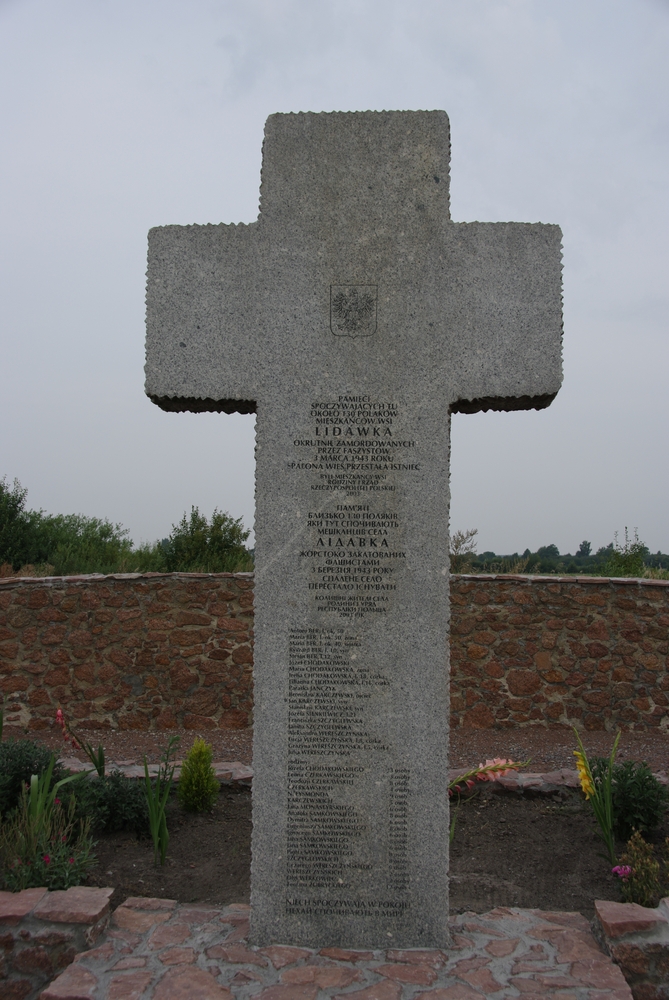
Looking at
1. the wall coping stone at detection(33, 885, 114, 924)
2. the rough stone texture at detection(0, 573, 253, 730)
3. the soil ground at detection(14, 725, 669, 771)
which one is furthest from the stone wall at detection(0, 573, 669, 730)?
the wall coping stone at detection(33, 885, 114, 924)

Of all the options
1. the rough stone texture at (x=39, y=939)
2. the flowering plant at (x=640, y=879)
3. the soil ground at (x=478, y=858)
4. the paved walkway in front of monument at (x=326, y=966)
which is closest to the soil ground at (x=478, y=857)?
the soil ground at (x=478, y=858)

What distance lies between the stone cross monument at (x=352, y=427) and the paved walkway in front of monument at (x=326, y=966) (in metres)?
0.17

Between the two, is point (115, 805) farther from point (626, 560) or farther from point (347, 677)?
point (626, 560)

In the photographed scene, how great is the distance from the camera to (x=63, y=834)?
382cm

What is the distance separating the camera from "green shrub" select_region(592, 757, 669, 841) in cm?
439

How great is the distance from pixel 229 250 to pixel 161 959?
301 centimetres

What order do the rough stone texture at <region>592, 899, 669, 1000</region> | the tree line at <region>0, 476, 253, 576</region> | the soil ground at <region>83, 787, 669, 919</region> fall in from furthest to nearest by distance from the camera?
the tree line at <region>0, 476, 253, 576</region> < the soil ground at <region>83, 787, 669, 919</region> < the rough stone texture at <region>592, 899, 669, 1000</region>

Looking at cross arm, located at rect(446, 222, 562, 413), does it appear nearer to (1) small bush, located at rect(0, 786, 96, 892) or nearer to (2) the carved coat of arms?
(2) the carved coat of arms

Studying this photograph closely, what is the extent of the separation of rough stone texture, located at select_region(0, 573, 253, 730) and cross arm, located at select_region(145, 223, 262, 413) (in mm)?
5474

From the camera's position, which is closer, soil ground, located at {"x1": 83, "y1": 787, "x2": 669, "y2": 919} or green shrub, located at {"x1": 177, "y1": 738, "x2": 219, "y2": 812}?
soil ground, located at {"x1": 83, "y1": 787, "x2": 669, "y2": 919}

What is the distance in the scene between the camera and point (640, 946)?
3.08m

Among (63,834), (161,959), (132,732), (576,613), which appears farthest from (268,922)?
(576,613)

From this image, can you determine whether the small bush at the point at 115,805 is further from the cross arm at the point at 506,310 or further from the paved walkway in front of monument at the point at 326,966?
the cross arm at the point at 506,310

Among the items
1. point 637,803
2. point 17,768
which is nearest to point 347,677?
point 637,803
